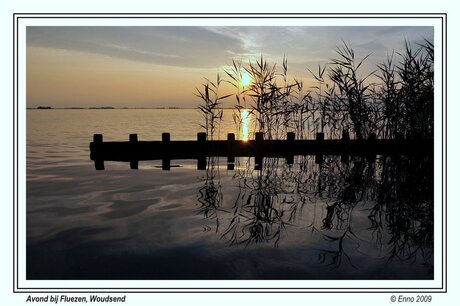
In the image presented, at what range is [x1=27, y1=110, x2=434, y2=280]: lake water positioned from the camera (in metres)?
3.88

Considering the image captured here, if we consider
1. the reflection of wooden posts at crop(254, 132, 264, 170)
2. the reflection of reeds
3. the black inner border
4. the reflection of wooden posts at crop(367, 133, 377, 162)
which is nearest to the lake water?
the reflection of reeds

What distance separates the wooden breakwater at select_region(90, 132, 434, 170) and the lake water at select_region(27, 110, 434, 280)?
199 centimetres

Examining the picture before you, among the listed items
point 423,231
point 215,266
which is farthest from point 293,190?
point 215,266

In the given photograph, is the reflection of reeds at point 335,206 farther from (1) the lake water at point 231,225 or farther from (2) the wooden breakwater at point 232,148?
(2) the wooden breakwater at point 232,148

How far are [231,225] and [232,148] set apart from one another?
716cm

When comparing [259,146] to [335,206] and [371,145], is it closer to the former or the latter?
[371,145]

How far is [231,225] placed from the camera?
16.9 ft

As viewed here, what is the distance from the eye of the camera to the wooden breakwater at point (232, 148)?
36.6 ft

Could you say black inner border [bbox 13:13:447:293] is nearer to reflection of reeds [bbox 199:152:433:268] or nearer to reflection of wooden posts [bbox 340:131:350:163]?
reflection of reeds [bbox 199:152:433:268]
